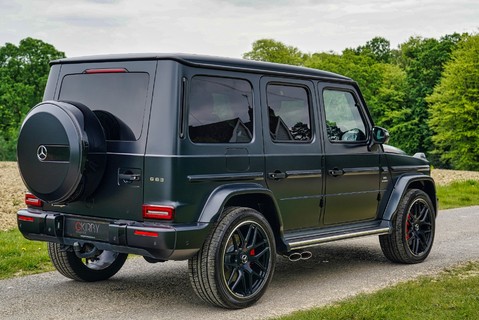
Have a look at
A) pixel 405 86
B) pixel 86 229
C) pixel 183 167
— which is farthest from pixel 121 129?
pixel 405 86

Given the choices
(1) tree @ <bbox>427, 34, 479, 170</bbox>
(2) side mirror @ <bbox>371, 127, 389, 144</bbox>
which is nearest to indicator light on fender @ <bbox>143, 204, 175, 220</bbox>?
(2) side mirror @ <bbox>371, 127, 389, 144</bbox>

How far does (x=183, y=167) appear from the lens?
5855 mm

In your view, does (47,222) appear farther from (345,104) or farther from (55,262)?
(345,104)

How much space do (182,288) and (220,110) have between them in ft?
6.31

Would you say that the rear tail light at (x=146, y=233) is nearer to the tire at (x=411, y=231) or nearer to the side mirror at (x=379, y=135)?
the side mirror at (x=379, y=135)

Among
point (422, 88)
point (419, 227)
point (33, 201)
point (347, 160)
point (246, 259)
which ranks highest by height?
point (422, 88)

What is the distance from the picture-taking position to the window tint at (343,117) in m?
7.67

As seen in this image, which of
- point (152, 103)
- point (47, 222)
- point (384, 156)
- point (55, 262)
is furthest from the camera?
point (384, 156)

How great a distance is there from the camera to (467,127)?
57.0 meters

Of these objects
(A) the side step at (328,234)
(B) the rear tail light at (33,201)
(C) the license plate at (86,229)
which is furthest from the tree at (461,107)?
(C) the license plate at (86,229)

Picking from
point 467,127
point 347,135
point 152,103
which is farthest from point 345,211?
point 467,127

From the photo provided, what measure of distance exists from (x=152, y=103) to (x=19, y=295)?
7.60 ft

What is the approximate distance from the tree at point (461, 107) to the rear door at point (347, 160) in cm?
4883

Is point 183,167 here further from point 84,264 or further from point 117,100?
point 84,264
